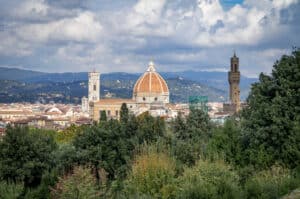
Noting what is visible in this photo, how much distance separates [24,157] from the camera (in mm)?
21406

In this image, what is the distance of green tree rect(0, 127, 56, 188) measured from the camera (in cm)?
2088

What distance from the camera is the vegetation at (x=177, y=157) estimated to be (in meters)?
14.4

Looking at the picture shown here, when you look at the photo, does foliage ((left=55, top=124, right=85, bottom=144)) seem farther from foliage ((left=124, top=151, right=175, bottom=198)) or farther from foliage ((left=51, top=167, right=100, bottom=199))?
foliage ((left=51, top=167, right=100, bottom=199))

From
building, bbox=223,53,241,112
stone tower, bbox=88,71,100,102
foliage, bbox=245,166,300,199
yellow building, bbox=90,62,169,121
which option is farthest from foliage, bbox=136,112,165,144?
stone tower, bbox=88,71,100,102

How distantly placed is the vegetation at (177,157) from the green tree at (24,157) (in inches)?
1.4

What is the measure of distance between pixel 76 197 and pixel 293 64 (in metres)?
8.53

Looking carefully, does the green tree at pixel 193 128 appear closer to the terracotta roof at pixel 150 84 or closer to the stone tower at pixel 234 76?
the stone tower at pixel 234 76

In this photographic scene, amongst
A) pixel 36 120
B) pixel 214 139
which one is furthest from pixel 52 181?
pixel 36 120

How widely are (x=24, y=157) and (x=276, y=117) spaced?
898cm

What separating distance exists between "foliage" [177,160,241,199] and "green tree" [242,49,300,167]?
2.47m

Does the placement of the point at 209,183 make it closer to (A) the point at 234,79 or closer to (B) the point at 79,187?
(B) the point at 79,187

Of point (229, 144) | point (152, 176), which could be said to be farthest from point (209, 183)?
point (229, 144)

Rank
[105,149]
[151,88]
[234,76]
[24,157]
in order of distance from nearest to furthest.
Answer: [24,157], [105,149], [234,76], [151,88]

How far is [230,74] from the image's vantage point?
281 feet
